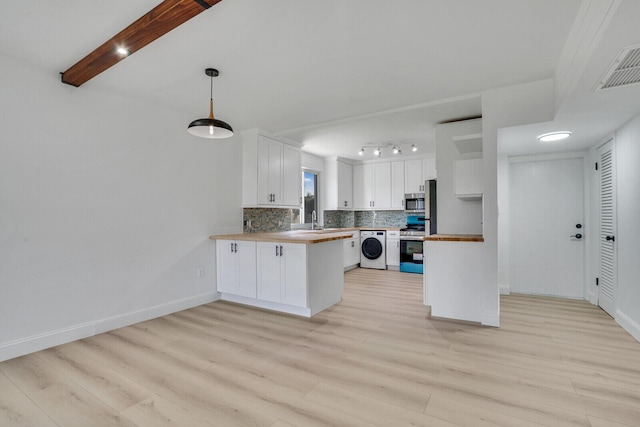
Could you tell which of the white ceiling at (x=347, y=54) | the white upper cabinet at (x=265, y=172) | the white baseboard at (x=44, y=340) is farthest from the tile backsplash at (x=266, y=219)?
the white baseboard at (x=44, y=340)

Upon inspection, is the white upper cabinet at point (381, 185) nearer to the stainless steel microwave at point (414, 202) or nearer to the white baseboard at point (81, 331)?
the stainless steel microwave at point (414, 202)

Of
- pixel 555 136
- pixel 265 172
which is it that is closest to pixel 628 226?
pixel 555 136

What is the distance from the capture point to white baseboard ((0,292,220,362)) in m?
2.57

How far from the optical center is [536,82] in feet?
9.75

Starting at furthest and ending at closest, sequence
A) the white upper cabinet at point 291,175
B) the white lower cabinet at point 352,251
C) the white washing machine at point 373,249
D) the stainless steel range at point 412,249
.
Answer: the white washing machine at point 373,249, the white lower cabinet at point 352,251, the stainless steel range at point 412,249, the white upper cabinet at point 291,175

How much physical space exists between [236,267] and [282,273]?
82 cm

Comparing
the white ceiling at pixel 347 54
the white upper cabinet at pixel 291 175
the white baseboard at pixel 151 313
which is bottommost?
the white baseboard at pixel 151 313

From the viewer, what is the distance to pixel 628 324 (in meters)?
3.02

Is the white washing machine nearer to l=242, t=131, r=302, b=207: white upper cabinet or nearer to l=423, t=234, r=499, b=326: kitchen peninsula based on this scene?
l=242, t=131, r=302, b=207: white upper cabinet

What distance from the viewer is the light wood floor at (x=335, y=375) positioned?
1791 mm

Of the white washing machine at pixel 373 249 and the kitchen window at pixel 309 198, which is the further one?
the white washing machine at pixel 373 249

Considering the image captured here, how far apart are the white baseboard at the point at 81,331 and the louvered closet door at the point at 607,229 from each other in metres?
4.99

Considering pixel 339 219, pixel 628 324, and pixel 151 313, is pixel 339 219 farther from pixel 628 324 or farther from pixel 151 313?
pixel 628 324

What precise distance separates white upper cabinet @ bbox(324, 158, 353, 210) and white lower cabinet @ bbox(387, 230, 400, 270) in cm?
120
